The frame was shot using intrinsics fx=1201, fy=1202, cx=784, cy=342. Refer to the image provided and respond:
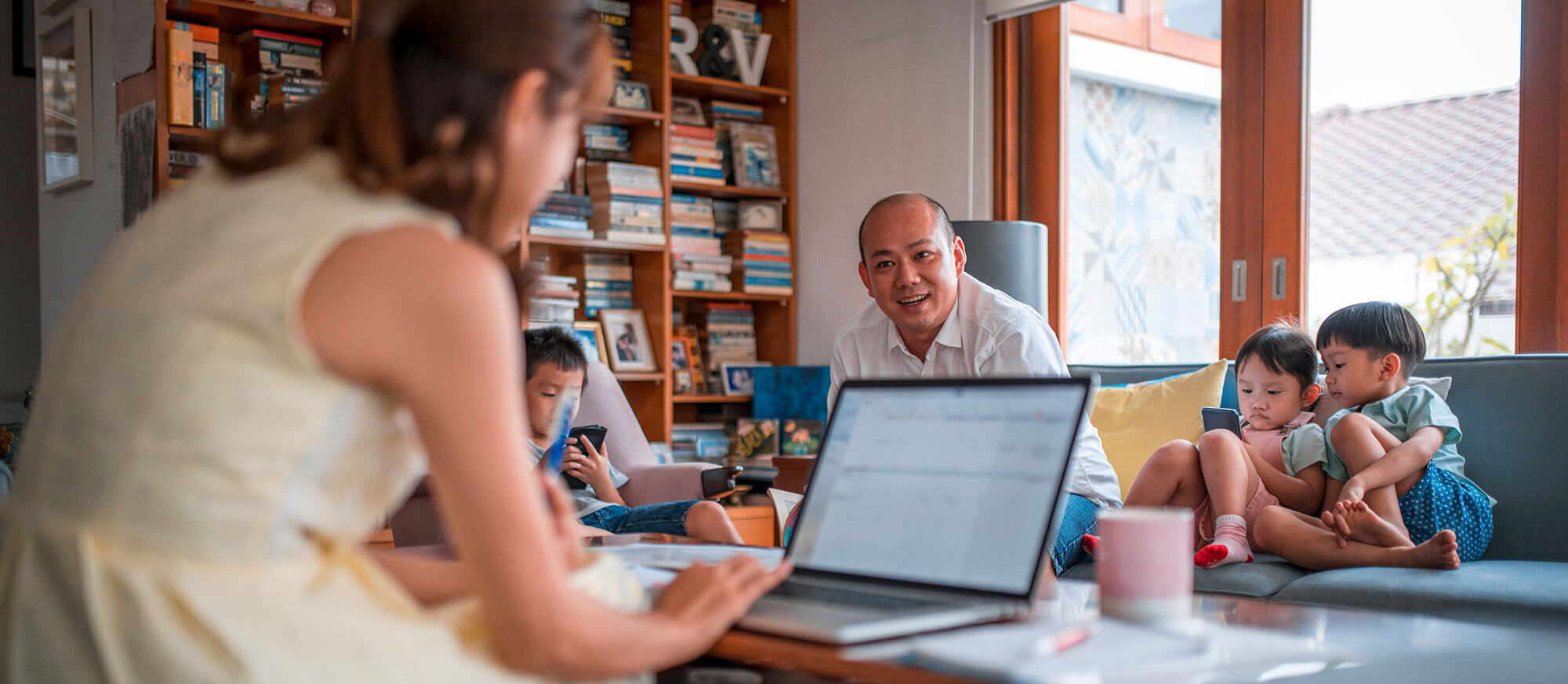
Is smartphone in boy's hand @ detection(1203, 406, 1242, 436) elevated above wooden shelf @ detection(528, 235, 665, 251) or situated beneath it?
situated beneath

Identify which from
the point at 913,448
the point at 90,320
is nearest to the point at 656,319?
the point at 913,448

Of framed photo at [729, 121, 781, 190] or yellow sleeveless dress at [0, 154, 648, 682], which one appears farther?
framed photo at [729, 121, 781, 190]

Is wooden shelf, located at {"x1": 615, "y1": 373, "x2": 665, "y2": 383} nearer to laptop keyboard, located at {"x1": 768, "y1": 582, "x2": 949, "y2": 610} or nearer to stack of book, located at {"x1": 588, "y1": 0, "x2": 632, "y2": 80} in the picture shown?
stack of book, located at {"x1": 588, "y1": 0, "x2": 632, "y2": 80}

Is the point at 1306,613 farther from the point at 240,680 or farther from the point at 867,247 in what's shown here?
the point at 867,247

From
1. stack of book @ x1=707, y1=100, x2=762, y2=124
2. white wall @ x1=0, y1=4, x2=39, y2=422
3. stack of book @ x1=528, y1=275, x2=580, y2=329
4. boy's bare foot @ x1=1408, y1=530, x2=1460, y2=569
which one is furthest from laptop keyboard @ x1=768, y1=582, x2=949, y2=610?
white wall @ x1=0, y1=4, x2=39, y2=422

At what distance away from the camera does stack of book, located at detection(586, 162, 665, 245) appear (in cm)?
436

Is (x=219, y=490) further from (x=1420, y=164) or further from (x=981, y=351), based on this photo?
(x=1420, y=164)

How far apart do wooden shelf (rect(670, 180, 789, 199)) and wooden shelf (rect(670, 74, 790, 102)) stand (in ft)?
1.21

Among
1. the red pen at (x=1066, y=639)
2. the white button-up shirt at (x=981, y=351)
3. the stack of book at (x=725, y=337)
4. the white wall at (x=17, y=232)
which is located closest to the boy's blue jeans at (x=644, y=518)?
the white button-up shirt at (x=981, y=351)

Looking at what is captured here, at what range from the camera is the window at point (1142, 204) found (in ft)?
11.9

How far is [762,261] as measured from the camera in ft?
15.4

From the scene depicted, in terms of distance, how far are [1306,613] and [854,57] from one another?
376cm

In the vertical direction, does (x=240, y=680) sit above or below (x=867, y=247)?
below

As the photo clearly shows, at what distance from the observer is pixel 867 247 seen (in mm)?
2543
